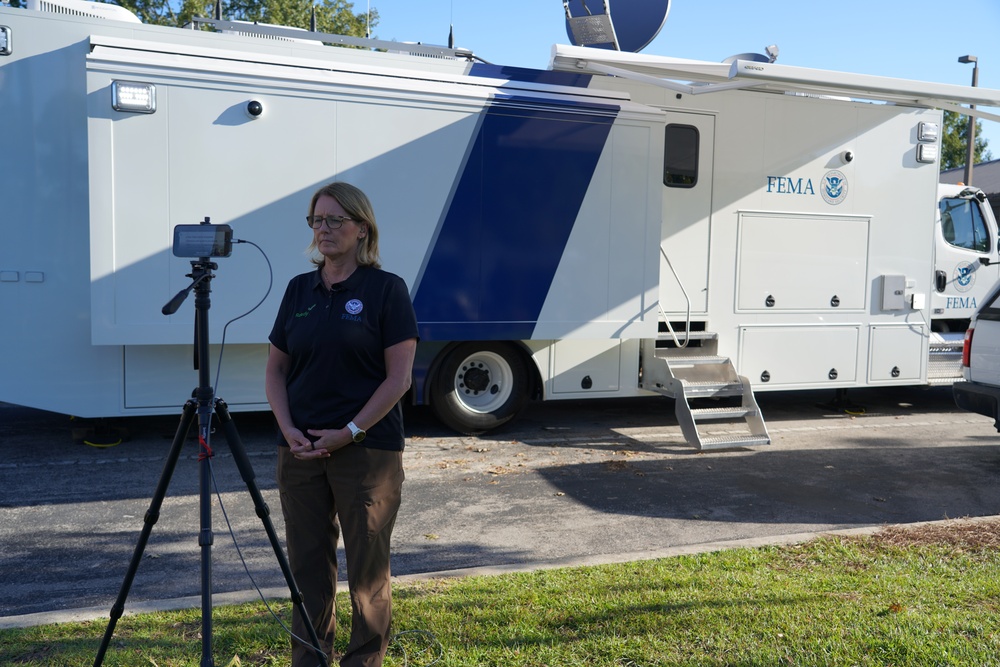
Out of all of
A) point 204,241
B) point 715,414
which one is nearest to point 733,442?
point 715,414

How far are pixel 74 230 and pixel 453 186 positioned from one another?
299cm

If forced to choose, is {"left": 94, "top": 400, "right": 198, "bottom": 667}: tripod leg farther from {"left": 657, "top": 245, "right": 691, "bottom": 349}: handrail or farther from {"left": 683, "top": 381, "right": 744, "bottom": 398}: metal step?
{"left": 657, "top": 245, "right": 691, "bottom": 349}: handrail

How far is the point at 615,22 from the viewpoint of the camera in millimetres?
8992

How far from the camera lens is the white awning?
700cm

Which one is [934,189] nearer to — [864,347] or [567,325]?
[864,347]

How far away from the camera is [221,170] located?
680 centimetres

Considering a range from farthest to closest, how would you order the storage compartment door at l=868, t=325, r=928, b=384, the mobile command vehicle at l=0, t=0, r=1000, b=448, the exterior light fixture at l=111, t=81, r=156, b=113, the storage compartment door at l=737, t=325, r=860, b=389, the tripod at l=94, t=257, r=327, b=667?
the storage compartment door at l=868, t=325, r=928, b=384, the storage compartment door at l=737, t=325, r=860, b=389, the mobile command vehicle at l=0, t=0, r=1000, b=448, the exterior light fixture at l=111, t=81, r=156, b=113, the tripod at l=94, t=257, r=327, b=667

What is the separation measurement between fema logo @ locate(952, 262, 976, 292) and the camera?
8858 millimetres

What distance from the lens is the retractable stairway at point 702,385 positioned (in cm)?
771

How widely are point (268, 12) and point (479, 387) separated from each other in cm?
2159

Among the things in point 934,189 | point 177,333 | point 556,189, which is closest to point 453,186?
point 556,189

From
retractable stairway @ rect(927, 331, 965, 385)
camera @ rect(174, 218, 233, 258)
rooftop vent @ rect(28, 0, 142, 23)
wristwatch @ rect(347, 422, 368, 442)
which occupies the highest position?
rooftop vent @ rect(28, 0, 142, 23)

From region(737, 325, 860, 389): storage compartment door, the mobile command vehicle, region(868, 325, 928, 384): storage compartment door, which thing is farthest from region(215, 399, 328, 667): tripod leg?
region(868, 325, 928, 384): storage compartment door

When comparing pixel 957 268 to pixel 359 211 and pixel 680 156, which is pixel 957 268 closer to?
pixel 680 156
